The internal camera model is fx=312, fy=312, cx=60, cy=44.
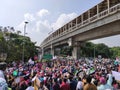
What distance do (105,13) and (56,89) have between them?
25.9 meters

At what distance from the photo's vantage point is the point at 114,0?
36750mm

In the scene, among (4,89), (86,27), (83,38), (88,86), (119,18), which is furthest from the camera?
(83,38)

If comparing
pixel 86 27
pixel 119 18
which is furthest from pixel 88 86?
pixel 86 27

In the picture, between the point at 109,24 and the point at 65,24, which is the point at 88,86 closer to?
the point at 109,24

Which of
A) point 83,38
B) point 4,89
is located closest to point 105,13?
point 83,38

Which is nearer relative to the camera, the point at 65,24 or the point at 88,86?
the point at 88,86

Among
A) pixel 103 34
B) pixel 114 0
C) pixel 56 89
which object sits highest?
pixel 114 0

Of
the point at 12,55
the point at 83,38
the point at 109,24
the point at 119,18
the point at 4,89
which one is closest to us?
the point at 4,89

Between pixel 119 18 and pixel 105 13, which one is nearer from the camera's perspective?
pixel 119 18

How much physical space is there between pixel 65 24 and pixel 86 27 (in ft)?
77.6

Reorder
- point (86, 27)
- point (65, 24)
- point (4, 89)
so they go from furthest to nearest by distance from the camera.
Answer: point (65, 24) < point (86, 27) < point (4, 89)

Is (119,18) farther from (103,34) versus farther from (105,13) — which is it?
(103,34)

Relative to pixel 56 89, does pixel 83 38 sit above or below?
above

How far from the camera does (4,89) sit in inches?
215
